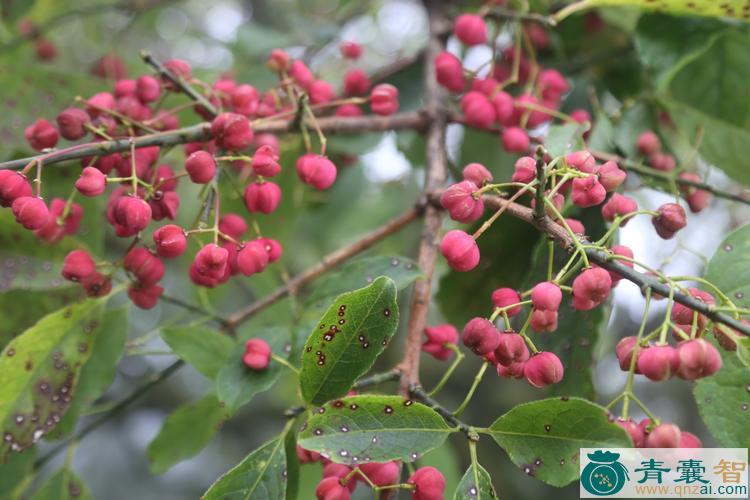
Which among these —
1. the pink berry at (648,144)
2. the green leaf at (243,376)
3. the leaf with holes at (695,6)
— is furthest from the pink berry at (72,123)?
the pink berry at (648,144)

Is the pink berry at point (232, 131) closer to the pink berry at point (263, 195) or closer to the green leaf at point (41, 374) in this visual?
the pink berry at point (263, 195)

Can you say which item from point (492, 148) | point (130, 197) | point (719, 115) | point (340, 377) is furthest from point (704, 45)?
point (130, 197)

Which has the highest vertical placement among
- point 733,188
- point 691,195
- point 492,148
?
point 691,195

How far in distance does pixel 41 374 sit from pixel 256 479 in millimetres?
414

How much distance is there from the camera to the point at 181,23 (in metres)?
3.97

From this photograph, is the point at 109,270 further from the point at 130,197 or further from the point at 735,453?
the point at 735,453

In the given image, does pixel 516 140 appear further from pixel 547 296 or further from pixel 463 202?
pixel 547 296

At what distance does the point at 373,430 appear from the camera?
87 centimetres

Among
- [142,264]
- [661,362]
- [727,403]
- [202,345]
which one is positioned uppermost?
[661,362]

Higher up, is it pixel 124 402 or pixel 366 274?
pixel 366 274

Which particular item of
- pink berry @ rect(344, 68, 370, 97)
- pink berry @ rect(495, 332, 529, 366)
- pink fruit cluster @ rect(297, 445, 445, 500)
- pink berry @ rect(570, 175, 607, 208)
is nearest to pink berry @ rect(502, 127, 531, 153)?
pink berry @ rect(344, 68, 370, 97)

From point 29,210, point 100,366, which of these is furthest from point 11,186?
point 100,366

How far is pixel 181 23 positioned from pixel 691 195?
3245 millimetres

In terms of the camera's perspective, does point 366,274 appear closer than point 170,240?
No
